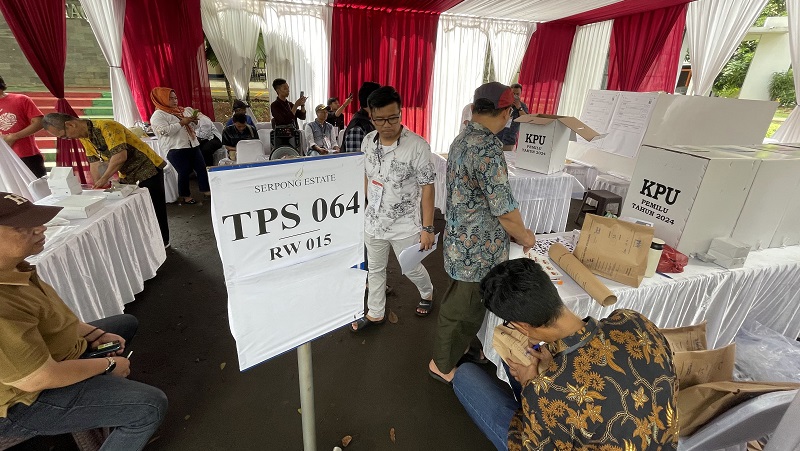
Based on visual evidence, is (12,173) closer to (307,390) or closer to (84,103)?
(307,390)

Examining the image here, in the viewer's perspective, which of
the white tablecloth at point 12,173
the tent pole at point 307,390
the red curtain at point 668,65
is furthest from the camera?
the red curtain at point 668,65

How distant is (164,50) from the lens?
5180mm

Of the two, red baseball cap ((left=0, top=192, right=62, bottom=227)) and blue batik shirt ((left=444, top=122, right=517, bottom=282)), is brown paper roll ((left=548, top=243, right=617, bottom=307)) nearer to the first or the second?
blue batik shirt ((left=444, top=122, right=517, bottom=282))

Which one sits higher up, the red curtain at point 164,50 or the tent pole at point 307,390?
the red curtain at point 164,50

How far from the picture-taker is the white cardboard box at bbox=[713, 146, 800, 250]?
1.67 meters

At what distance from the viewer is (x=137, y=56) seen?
4.85 meters

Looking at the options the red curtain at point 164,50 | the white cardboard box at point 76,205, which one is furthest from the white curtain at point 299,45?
the white cardboard box at point 76,205

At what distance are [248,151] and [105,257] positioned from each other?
6.55 feet

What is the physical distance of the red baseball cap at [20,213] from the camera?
108 cm

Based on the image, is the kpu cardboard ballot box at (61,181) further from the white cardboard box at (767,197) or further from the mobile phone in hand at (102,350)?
the white cardboard box at (767,197)

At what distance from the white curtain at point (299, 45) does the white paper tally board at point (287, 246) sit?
19.2 feet

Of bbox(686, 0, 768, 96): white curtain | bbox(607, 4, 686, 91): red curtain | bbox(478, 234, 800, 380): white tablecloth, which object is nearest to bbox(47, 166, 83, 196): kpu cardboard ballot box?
bbox(478, 234, 800, 380): white tablecloth

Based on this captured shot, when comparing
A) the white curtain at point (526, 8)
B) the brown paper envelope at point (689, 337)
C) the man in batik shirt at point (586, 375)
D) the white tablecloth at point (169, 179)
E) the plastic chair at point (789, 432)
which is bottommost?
the white tablecloth at point (169, 179)

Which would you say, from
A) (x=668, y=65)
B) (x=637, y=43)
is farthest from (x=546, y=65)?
(x=668, y=65)
